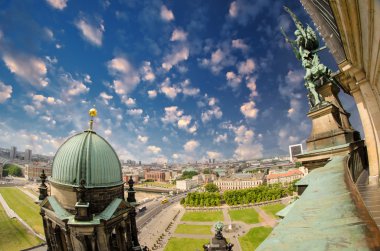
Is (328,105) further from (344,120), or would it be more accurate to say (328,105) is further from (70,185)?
(70,185)

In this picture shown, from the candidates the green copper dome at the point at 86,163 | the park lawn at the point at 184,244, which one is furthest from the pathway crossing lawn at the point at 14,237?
the green copper dome at the point at 86,163

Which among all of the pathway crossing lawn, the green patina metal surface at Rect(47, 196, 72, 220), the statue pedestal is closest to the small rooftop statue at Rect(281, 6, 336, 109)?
the statue pedestal

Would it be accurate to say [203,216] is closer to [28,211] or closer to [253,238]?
[253,238]

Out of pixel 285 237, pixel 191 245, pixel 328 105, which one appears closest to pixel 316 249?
pixel 285 237

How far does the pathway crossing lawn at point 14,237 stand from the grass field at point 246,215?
60.3 metres

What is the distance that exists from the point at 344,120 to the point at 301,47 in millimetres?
6020

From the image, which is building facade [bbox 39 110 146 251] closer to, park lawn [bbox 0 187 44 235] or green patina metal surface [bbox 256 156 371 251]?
green patina metal surface [bbox 256 156 371 251]

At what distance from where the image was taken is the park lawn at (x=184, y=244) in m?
52.7

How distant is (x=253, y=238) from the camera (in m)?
56.5

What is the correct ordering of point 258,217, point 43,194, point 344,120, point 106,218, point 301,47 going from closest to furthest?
point 106,218 < point 344,120 < point 43,194 < point 301,47 < point 258,217

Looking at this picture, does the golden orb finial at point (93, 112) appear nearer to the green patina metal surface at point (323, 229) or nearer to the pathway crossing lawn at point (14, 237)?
the green patina metal surface at point (323, 229)

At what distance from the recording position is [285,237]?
2309mm

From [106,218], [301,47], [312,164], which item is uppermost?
[301,47]

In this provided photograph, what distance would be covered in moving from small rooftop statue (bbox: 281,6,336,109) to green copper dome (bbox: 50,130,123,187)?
44.4ft
